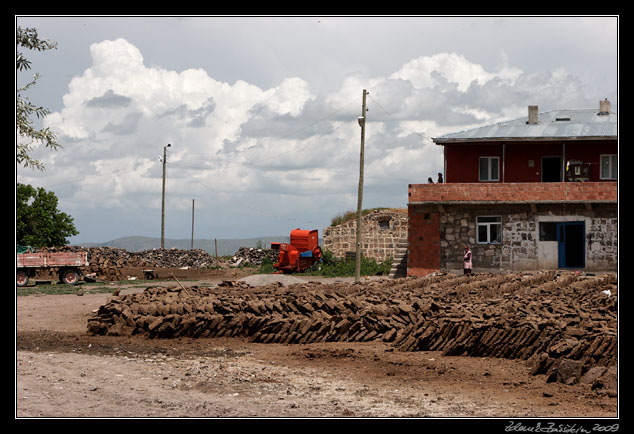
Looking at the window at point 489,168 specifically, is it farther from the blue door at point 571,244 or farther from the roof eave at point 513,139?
the blue door at point 571,244

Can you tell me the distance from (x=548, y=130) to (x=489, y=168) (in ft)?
→ 10.3

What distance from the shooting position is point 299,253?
38.3 meters

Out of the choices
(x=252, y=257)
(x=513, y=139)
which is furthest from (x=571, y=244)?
(x=252, y=257)

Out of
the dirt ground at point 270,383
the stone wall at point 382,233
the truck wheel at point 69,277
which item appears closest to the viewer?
the dirt ground at point 270,383

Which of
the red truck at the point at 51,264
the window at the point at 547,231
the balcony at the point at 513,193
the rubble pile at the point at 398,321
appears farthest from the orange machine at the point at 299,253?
the rubble pile at the point at 398,321

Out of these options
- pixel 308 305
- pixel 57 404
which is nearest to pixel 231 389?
pixel 57 404

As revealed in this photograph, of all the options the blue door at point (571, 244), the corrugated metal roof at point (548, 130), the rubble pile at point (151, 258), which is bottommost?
the rubble pile at point (151, 258)

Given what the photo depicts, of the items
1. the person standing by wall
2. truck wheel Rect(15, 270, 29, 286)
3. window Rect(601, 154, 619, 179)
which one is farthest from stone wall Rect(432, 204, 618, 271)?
truck wheel Rect(15, 270, 29, 286)

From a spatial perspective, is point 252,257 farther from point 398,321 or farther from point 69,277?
point 398,321

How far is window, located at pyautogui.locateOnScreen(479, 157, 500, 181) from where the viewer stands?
3659 cm

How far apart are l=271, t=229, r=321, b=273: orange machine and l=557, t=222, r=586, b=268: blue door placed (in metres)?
11.8

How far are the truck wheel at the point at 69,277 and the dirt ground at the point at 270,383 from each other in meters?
16.6

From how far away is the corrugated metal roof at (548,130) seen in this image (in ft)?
115

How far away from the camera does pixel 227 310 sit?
16906mm
